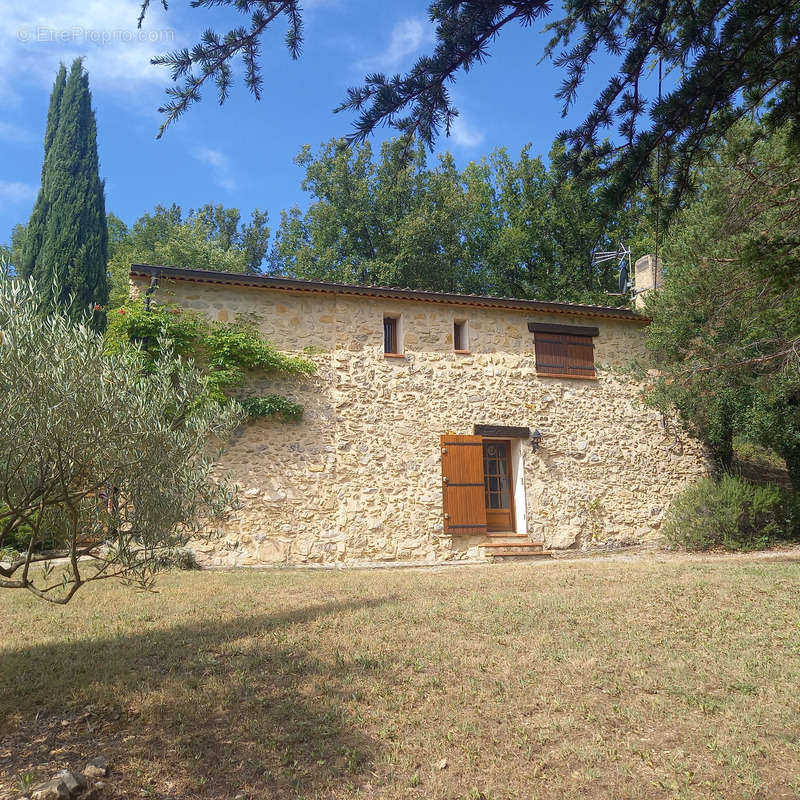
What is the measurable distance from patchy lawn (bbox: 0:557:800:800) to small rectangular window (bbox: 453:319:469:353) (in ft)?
19.6

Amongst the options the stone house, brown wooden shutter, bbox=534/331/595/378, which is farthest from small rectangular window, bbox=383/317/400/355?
brown wooden shutter, bbox=534/331/595/378

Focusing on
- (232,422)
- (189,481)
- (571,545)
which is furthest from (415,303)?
(189,481)

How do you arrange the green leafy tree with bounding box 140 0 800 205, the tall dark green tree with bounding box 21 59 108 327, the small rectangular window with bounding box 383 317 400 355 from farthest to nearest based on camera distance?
1. the tall dark green tree with bounding box 21 59 108 327
2. the small rectangular window with bounding box 383 317 400 355
3. the green leafy tree with bounding box 140 0 800 205

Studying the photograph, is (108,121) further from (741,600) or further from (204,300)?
(741,600)

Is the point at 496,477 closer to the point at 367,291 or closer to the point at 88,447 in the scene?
the point at 367,291

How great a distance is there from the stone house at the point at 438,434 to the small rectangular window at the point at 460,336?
0.03 m

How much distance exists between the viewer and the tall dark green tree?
17734 mm

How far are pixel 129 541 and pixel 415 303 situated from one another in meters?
8.61

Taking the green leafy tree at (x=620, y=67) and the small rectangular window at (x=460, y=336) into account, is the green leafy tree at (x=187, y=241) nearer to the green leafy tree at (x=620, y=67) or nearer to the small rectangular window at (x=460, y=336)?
the small rectangular window at (x=460, y=336)

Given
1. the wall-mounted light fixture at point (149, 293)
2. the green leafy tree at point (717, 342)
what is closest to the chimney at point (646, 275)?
the green leafy tree at point (717, 342)

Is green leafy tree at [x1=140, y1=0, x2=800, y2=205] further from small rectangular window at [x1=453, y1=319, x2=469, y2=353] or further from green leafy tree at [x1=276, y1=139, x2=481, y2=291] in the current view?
green leafy tree at [x1=276, y1=139, x2=481, y2=291]

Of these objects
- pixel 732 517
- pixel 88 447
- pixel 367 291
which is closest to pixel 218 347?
pixel 367 291

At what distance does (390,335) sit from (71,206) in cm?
1157

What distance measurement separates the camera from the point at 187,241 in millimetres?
24312
